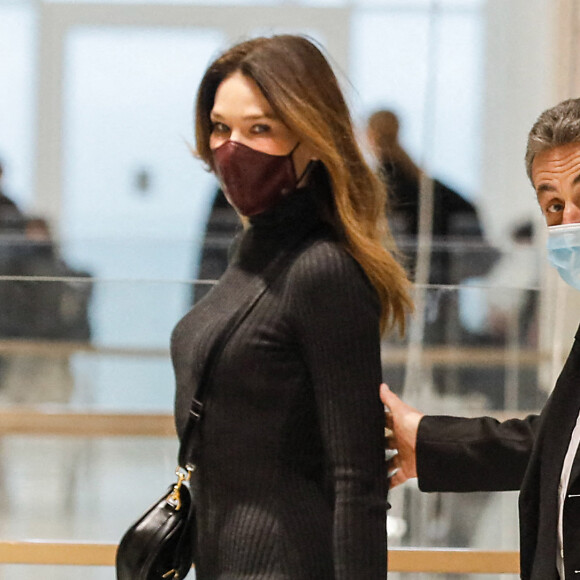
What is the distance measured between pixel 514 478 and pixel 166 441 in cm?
86

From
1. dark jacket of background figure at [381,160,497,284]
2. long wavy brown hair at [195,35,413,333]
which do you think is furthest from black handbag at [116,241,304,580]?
dark jacket of background figure at [381,160,497,284]

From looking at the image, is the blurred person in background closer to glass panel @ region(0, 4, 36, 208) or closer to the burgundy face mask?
glass panel @ region(0, 4, 36, 208)

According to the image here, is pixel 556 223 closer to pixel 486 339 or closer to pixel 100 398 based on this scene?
pixel 100 398

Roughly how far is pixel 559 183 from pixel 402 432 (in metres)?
0.47

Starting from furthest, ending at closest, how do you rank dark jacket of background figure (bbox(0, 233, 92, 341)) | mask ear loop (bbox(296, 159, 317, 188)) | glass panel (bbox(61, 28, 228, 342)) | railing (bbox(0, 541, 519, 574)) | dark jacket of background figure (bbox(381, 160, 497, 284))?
glass panel (bbox(61, 28, 228, 342))
dark jacket of background figure (bbox(381, 160, 497, 284))
dark jacket of background figure (bbox(0, 233, 92, 341))
railing (bbox(0, 541, 519, 574))
mask ear loop (bbox(296, 159, 317, 188))

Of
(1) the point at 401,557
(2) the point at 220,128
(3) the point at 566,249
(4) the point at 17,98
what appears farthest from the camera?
(4) the point at 17,98

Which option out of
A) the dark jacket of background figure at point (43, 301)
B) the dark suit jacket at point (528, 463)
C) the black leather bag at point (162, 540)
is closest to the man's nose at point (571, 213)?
the dark suit jacket at point (528, 463)

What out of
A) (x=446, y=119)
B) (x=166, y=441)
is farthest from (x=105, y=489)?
(x=446, y=119)

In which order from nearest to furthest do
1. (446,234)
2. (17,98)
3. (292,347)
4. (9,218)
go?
1. (292,347)
2. (446,234)
3. (9,218)
4. (17,98)

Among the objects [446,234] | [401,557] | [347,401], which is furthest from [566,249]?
[446,234]

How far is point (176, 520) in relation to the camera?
1.44 metres

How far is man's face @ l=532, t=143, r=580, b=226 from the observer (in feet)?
4.22

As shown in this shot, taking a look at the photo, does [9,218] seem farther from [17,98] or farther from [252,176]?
[252,176]

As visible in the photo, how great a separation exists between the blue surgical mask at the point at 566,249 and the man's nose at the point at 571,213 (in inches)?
0.6
